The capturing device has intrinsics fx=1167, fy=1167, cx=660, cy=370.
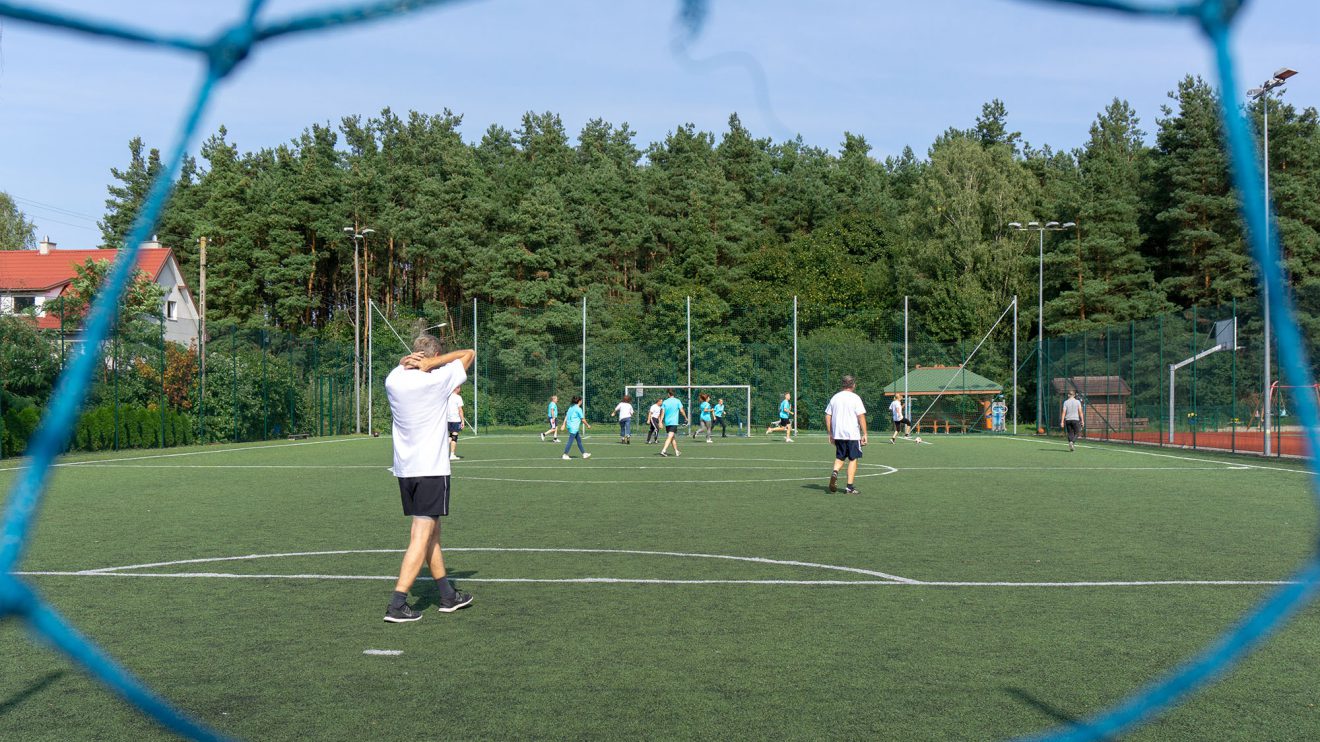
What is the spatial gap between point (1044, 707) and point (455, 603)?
13.6 ft

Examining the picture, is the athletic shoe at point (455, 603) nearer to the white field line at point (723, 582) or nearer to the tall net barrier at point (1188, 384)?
the white field line at point (723, 582)

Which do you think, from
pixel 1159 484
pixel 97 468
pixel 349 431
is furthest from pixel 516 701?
pixel 349 431

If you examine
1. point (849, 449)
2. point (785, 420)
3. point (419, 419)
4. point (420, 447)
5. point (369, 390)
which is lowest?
point (785, 420)

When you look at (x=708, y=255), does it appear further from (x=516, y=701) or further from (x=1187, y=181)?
(x=516, y=701)

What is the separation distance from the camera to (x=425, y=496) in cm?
785

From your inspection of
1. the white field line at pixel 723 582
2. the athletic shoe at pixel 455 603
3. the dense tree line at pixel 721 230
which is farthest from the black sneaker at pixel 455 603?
the dense tree line at pixel 721 230

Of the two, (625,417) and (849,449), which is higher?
(625,417)

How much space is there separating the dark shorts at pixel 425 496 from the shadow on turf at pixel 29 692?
7.63 feet

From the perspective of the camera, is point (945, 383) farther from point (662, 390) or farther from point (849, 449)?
point (849, 449)

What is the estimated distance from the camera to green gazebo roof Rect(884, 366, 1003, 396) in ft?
171

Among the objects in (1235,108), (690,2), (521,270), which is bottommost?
(1235,108)

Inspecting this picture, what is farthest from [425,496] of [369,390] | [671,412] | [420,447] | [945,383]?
[945,383]

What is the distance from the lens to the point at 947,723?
5.38 meters

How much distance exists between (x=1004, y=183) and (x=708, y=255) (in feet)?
61.1
